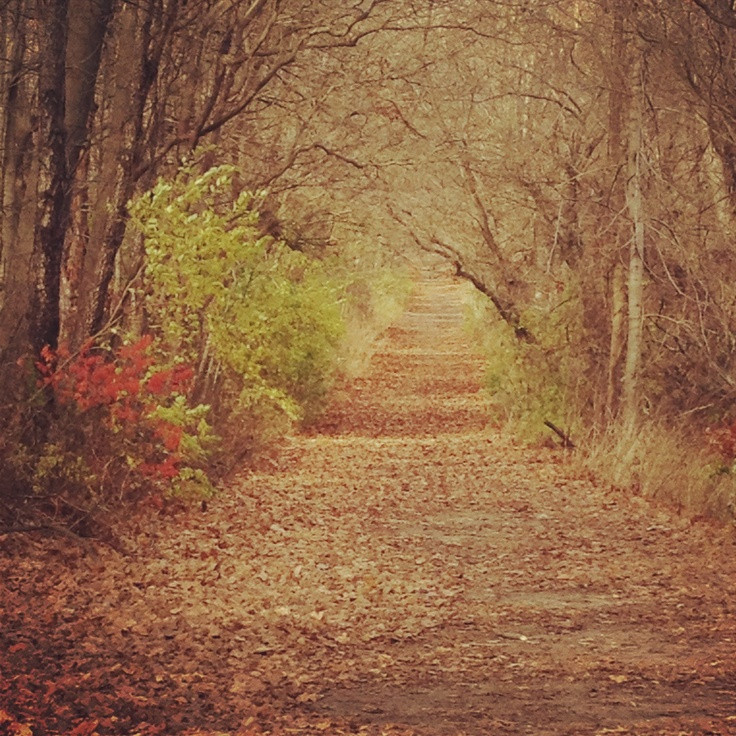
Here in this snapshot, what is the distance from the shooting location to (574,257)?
19.3m

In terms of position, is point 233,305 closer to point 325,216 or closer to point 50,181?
point 325,216

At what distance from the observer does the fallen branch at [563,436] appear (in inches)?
742

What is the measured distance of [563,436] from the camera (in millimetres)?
18891

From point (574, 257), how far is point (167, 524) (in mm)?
9255

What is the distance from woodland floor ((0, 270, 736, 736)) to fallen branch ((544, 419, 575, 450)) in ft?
9.72

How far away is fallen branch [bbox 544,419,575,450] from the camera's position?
18.9m

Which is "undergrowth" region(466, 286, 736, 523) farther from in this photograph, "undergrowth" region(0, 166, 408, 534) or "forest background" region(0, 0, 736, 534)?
"undergrowth" region(0, 166, 408, 534)

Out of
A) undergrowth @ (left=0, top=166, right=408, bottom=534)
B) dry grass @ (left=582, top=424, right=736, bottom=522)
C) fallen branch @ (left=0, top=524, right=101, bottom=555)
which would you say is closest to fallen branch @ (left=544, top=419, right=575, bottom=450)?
dry grass @ (left=582, top=424, right=736, bottom=522)

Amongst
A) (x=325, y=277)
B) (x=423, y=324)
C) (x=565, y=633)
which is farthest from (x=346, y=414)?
(x=423, y=324)

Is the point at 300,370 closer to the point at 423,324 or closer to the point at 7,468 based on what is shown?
the point at 7,468

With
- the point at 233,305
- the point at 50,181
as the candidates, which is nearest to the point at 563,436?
the point at 233,305

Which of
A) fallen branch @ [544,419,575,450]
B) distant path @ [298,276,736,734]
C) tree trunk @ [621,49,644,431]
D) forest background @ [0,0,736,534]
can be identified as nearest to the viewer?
distant path @ [298,276,736,734]

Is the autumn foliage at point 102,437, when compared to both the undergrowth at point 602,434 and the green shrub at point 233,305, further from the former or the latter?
the undergrowth at point 602,434

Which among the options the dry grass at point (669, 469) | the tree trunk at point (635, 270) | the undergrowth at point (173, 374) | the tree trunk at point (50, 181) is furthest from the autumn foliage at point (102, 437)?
the tree trunk at point (635, 270)
